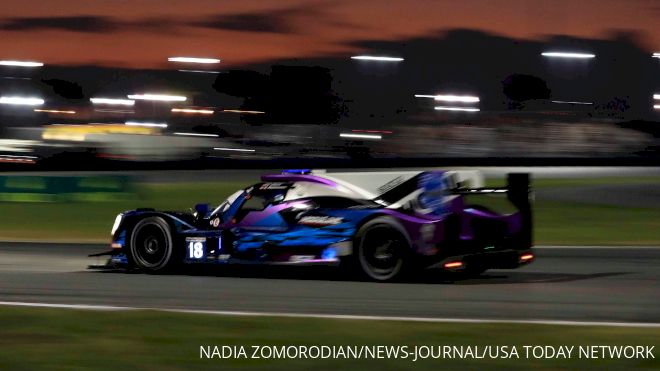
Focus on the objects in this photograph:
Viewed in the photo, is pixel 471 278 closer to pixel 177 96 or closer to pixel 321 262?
pixel 321 262

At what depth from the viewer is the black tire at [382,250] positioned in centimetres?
1070

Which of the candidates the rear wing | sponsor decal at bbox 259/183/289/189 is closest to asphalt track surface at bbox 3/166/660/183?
sponsor decal at bbox 259/183/289/189

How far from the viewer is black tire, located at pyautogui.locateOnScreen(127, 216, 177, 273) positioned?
→ 11.8 metres

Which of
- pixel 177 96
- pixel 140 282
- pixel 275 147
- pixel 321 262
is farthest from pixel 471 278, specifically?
pixel 177 96

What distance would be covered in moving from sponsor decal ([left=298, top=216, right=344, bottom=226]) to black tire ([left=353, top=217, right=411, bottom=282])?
0.26 metres

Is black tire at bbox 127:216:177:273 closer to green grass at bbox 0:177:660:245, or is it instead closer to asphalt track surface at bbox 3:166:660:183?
green grass at bbox 0:177:660:245

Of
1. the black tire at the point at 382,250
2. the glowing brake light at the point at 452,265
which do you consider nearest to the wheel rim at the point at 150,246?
the black tire at the point at 382,250

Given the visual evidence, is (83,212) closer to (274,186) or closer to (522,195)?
(274,186)

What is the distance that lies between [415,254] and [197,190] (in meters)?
19.5

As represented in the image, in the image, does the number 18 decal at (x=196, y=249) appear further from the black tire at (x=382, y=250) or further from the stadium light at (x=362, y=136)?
the stadium light at (x=362, y=136)

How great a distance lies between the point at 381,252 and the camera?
10.9m

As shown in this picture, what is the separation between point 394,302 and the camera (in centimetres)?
941

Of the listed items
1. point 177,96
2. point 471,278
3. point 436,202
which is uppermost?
point 177,96

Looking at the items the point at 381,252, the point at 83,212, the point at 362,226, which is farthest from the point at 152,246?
the point at 83,212
